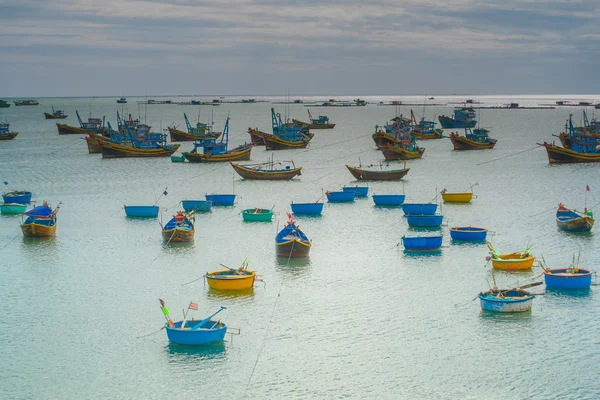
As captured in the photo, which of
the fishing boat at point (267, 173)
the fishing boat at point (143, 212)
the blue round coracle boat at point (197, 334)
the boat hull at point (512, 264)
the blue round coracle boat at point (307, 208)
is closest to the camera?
the blue round coracle boat at point (197, 334)

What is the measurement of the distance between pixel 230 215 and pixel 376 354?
24471 millimetres

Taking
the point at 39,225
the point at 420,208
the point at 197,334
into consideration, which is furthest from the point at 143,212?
the point at 197,334

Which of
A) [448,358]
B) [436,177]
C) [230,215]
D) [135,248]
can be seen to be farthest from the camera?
[436,177]

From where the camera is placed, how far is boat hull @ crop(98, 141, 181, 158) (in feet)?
270

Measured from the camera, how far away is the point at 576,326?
23750mm

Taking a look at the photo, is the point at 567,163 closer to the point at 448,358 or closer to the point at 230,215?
the point at 230,215

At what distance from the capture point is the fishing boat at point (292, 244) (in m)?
32.3

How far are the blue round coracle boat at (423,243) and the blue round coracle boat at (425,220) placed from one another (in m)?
5.68

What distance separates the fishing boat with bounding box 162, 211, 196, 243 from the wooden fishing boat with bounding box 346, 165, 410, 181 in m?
25.6

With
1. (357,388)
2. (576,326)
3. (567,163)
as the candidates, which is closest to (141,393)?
(357,388)

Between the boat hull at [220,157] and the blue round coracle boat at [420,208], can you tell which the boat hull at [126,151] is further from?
the blue round coracle boat at [420,208]

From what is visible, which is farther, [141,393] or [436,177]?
[436,177]

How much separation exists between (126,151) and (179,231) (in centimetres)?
4935

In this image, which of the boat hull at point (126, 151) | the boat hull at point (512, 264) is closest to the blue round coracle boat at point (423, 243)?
the boat hull at point (512, 264)
